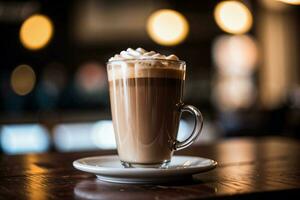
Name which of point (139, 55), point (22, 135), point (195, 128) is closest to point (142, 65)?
point (139, 55)

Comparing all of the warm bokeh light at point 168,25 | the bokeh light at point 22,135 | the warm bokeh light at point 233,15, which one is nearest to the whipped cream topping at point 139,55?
the warm bokeh light at point 233,15

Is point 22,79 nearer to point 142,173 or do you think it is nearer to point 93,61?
point 93,61

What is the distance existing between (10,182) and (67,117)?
5350 mm

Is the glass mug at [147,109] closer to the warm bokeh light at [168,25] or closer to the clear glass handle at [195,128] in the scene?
the clear glass handle at [195,128]

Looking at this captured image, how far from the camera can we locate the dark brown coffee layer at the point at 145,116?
0.94 m

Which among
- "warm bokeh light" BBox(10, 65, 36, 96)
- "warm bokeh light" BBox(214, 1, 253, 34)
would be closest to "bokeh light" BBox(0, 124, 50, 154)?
"warm bokeh light" BBox(10, 65, 36, 96)

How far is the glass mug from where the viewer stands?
0.94 metres

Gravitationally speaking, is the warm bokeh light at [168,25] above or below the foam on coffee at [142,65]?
above

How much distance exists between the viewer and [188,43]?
7.18 m

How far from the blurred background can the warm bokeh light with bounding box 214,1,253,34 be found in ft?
1.54

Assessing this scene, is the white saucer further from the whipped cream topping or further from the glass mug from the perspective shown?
the whipped cream topping

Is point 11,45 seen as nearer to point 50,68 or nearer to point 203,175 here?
point 50,68

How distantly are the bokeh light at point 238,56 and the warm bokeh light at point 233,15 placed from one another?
135 inches

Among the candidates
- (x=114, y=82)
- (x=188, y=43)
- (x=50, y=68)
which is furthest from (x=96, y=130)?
(x=114, y=82)
